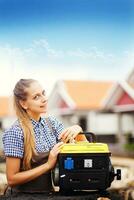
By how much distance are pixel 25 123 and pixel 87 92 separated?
0.54 metres

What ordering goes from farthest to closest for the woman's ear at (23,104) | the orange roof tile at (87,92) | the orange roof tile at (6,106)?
1. the orange roof tile at (87,92)
2. the orange roof tile at (6,106)
3. the woman's ear at (23,104)

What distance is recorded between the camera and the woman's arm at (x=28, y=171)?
1.97 metres

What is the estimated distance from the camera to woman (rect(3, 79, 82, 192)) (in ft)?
6.48

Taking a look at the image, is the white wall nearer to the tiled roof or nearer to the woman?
the woman

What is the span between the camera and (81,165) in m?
1.97

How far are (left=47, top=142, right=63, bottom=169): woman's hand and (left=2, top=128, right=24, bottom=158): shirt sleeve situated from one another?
128 millimetres

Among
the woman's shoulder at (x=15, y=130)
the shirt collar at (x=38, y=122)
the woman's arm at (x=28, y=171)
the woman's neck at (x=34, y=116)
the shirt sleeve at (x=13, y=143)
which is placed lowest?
the woman's arm at (x=28, y=171)

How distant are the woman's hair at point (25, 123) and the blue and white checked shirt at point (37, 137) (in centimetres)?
2

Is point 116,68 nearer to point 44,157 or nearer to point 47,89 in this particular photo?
point 47,89

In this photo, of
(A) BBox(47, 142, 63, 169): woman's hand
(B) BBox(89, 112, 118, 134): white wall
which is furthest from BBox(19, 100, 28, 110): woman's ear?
(B) BBox(89, 112, 118, 134): white wall

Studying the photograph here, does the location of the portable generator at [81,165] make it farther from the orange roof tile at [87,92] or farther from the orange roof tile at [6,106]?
the orange roof tile at [87,92]

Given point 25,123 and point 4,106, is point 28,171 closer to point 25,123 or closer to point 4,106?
point 25,123

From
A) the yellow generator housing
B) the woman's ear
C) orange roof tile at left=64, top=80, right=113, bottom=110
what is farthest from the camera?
orange roof tile at left=64, top=80, right=113, bottom=110

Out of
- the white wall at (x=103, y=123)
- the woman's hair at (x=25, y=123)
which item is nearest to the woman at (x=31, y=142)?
the woman's hair at (x=25, y=123)
